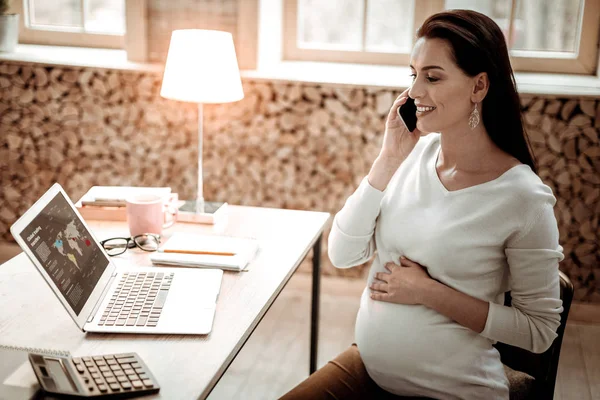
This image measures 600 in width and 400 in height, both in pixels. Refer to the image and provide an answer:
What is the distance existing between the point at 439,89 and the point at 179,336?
2.60ft

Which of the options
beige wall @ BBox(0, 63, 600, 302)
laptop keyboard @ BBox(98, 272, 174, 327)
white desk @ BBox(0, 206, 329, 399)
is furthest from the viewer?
beige wall @ BBox(0, 63, 600, 302)

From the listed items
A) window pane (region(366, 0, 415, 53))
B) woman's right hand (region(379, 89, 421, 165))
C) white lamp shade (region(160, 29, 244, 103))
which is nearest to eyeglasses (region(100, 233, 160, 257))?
white lamp shade (region(160, 29, 244, 103))

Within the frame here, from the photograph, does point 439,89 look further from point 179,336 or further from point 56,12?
point 56,12

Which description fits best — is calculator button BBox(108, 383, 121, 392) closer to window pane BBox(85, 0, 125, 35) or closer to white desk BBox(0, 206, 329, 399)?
white desk BBox(0, 206, 329, 399)

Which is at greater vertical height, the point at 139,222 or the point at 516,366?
the point at 139,222

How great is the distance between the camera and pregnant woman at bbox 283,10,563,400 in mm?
1562

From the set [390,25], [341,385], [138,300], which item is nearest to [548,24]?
[390,25]

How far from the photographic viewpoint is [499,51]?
1.58 metres

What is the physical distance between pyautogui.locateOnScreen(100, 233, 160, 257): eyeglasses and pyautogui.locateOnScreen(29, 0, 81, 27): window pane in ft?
6.20

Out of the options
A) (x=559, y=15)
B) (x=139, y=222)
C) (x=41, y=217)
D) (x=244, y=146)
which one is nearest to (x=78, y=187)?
(x=244, y=146)

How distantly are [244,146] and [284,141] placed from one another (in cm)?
18

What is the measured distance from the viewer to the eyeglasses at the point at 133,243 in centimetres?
194

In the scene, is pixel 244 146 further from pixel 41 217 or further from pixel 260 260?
pixel 41 217

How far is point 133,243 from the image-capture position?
1975mm
